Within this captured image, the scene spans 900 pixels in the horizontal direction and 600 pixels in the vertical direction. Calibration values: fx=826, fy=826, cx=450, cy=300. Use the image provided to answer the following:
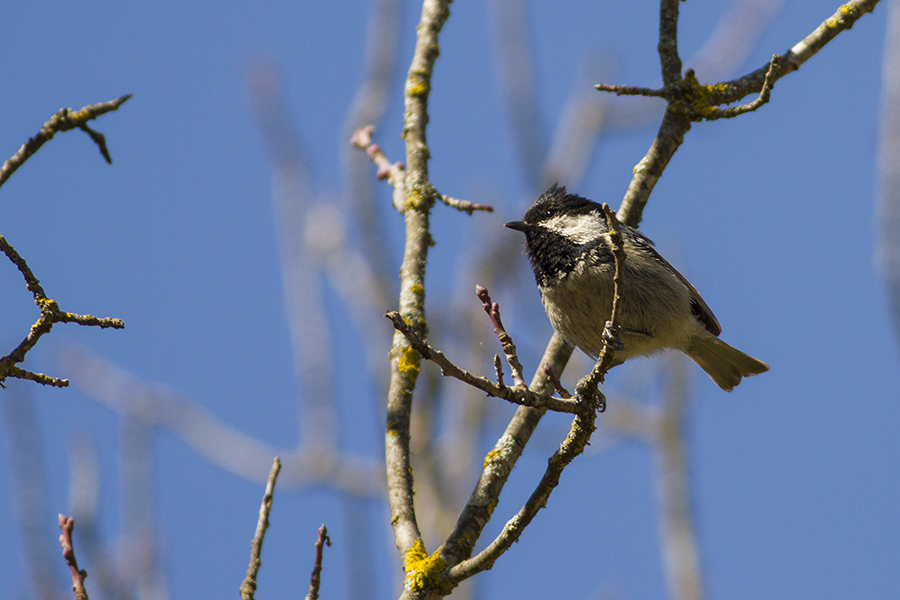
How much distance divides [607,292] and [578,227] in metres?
0.57

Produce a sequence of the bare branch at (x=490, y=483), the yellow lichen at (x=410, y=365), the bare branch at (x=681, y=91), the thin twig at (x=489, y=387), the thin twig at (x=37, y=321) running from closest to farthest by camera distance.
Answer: the thin twig at (x=37, y=321) → the thin twig at (x=489, y=387) → the bare branch at (x=490, y=483) → the yellow lichen at (x=410, y=365) → the bare branch at (x=681, y=91)

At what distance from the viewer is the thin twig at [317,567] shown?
2591mm

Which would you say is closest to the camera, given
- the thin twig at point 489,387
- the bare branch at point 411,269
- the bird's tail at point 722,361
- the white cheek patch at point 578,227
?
the thin twig at point 489,387

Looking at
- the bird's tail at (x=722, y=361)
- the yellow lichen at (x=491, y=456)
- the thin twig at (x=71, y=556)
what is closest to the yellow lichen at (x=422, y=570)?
the yellow lichen at (x=491, y=456)

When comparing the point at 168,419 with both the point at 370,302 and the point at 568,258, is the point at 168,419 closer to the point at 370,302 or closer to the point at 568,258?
the point at 370,302

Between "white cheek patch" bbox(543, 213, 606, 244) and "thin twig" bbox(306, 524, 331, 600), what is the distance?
1.92 metres

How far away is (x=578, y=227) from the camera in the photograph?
4.21 meters

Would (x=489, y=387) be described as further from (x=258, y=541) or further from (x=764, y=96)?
(x=764, y=96)

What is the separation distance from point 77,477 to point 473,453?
3.85 meters

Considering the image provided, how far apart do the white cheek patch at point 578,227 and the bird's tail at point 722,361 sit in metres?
0.86

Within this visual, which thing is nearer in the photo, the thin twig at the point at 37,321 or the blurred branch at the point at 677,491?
the thin twig at the point at 37,321

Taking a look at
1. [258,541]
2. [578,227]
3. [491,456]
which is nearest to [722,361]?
[578,227]

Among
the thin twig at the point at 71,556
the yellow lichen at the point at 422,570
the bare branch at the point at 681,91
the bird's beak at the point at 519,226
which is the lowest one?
the thin twig at the point at 71,556

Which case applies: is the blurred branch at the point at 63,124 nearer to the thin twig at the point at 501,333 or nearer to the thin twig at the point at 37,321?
the thin twig at the point at 37,321
